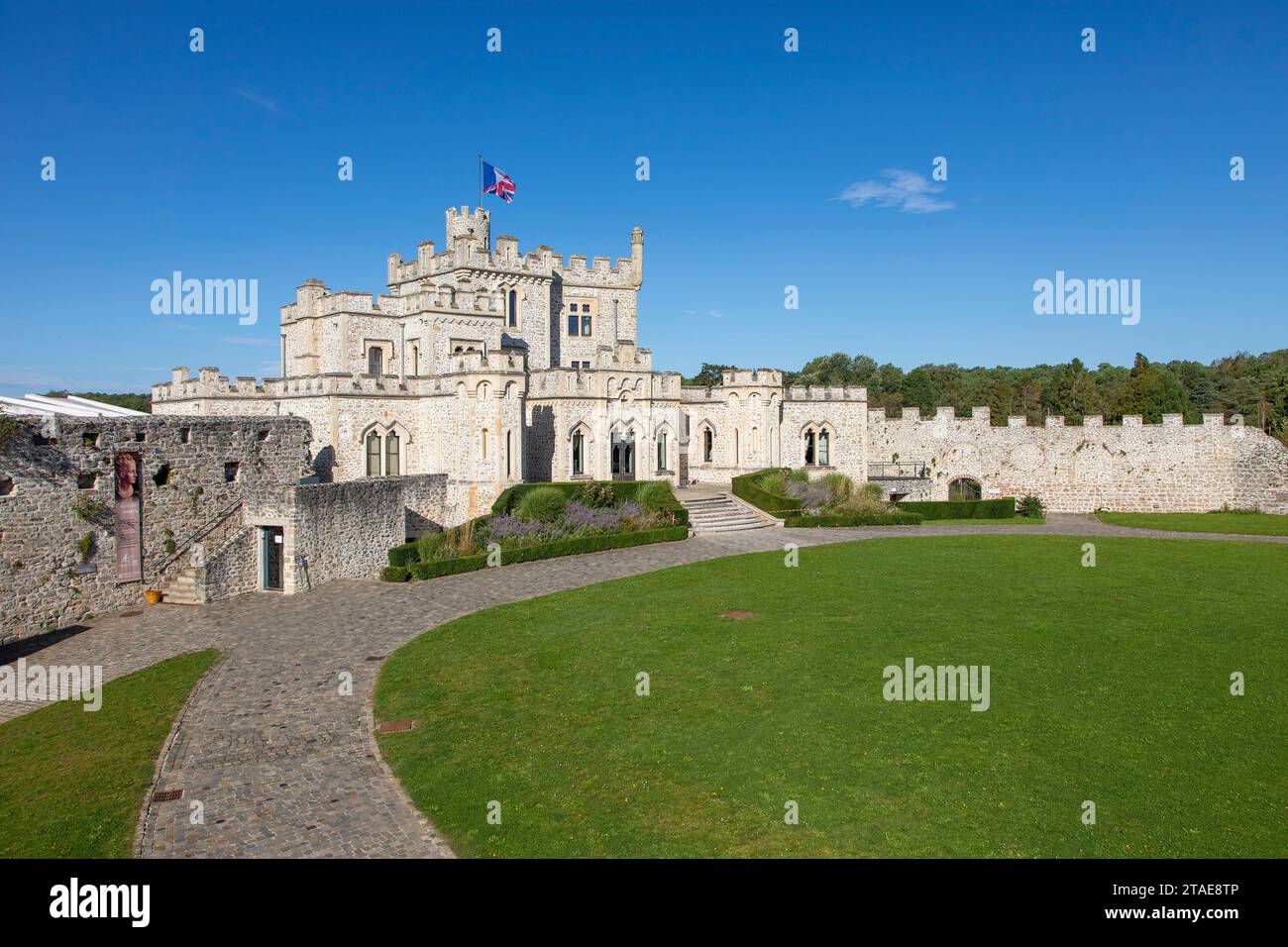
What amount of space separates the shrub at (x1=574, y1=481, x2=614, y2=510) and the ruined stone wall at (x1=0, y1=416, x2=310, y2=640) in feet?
38.2

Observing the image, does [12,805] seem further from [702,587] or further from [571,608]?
[702,587]

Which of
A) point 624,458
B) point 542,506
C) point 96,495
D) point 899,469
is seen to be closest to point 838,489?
point 624,458

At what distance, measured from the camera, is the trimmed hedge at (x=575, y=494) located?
33.3m

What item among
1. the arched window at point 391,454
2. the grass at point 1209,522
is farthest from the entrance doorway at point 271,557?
the grass at point 1209,522

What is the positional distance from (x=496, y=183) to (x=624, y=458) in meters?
15.4

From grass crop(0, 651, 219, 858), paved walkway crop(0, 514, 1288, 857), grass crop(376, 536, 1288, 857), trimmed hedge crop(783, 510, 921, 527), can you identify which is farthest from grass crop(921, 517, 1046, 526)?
grass crop(0, 651, 219, 858)

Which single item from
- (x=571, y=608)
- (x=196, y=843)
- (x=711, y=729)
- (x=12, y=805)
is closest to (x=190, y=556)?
(x=571, y=608)

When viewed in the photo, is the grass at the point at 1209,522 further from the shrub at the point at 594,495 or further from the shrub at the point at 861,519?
the shrub at the point at 594,495

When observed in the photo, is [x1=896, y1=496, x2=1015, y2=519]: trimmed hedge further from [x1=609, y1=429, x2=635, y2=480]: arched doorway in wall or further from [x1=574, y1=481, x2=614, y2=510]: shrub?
[x1=574, y1=481, x2=614, y2=510]: shrub

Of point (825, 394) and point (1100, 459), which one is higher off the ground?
point (825, 394)

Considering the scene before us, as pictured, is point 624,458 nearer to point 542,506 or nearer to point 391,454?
point 542,506

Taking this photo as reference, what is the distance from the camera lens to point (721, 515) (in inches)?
1460

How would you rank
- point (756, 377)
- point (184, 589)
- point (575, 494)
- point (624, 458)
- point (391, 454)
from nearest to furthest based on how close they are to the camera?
1. point (184, 589)
2. point (575, 494)
3. point (391, 454)
4. point (624, 458)
5. point (756, 377)
